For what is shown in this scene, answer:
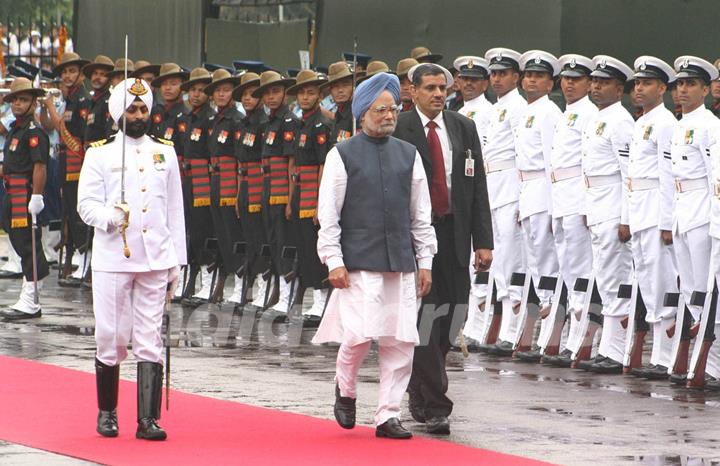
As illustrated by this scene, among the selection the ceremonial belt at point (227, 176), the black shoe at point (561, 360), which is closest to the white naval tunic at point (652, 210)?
the black shoe at point (561, 360)

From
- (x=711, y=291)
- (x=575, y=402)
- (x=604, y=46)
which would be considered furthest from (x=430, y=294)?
(x=604, y=46)

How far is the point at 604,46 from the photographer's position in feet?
60.2

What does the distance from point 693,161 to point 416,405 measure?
320 cm

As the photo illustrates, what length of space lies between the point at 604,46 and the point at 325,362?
234 inches

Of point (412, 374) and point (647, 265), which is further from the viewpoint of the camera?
point (647, 265)

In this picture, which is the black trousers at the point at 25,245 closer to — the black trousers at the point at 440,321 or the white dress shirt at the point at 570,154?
the white dress shirt at the point at 570,154

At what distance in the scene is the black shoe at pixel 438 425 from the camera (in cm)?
1041

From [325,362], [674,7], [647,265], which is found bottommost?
[325,362]

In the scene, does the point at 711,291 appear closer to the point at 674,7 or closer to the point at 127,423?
the point at 127,423

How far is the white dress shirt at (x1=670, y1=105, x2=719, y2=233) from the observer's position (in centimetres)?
1252

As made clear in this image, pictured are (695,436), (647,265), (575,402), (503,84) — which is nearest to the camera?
(695,436)

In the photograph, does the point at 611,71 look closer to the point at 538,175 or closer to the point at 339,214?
the point at 538,175

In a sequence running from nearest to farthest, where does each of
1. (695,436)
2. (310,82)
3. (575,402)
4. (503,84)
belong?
(695,436) → (575,402) → (503,84) → (310,82)

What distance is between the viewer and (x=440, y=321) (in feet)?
35.1
